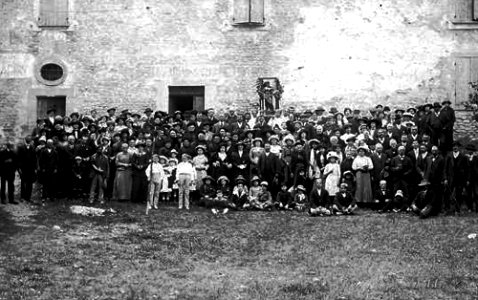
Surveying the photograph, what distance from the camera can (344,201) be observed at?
18156mm

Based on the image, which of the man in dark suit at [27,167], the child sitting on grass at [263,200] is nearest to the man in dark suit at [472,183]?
the child sitting on grass at [263,200]

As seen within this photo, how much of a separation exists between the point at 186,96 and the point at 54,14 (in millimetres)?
5161

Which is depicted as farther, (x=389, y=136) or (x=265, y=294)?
(x=389, y=136)

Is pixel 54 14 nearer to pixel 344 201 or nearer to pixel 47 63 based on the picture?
pixel 47 63

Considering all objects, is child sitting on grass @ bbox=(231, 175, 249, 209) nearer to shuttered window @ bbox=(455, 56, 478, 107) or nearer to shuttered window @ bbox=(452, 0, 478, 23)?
shuttered window @ bbox=(455, 56, 478, 107)

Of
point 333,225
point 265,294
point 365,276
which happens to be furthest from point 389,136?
point 265,294

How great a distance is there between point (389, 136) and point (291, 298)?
893 cm

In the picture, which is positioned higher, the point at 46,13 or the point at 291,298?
the point at 46,13

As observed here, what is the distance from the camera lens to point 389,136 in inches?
780

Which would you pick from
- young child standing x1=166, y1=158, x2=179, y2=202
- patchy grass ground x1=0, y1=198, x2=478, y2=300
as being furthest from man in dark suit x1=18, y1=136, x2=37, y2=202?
young child standing x1=166, y1=158, x2=179, y2=202

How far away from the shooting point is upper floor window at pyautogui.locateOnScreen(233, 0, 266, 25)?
2556 cm

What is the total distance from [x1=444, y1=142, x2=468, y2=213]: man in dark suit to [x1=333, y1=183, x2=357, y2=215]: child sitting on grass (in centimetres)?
210

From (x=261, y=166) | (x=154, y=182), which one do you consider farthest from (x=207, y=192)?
(x=261, y=166)

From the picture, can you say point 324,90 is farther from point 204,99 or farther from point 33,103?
point 33,103
